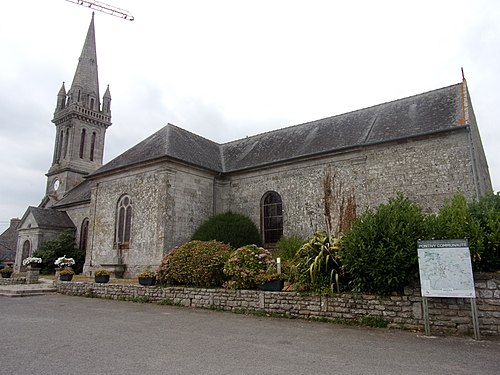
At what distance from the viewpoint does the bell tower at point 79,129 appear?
34.2 m

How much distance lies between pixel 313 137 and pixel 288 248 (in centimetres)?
651

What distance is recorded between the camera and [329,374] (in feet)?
14.4

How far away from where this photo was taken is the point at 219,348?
5.61 metres

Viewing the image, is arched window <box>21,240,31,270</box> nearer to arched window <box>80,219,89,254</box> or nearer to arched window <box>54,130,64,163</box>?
arched window <box>80,219,89,254</box>

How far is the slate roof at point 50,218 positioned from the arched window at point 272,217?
16.8m

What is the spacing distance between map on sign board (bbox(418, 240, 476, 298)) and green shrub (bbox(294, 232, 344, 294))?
2.10 meters

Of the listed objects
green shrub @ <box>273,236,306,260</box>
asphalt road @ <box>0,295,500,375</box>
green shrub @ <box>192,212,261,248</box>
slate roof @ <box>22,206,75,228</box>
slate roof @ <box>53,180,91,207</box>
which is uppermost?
slate roof @ <box>53,180,91,207</box>

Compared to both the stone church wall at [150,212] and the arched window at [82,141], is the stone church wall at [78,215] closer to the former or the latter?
the stone church wall at [150,212]

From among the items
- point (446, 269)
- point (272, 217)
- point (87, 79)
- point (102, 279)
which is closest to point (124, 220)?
point (102, 279)

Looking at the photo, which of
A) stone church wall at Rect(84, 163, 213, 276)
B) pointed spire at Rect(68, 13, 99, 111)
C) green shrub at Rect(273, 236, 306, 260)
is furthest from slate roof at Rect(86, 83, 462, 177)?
pointed spire at Rect(68, 13, 99, 111)

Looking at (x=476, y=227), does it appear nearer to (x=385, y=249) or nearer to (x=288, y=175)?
(x=385, y=249)

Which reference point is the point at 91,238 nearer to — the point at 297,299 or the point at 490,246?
the point at 297,299

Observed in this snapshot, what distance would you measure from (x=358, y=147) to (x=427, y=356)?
431 inches

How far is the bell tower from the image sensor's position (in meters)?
34.2
